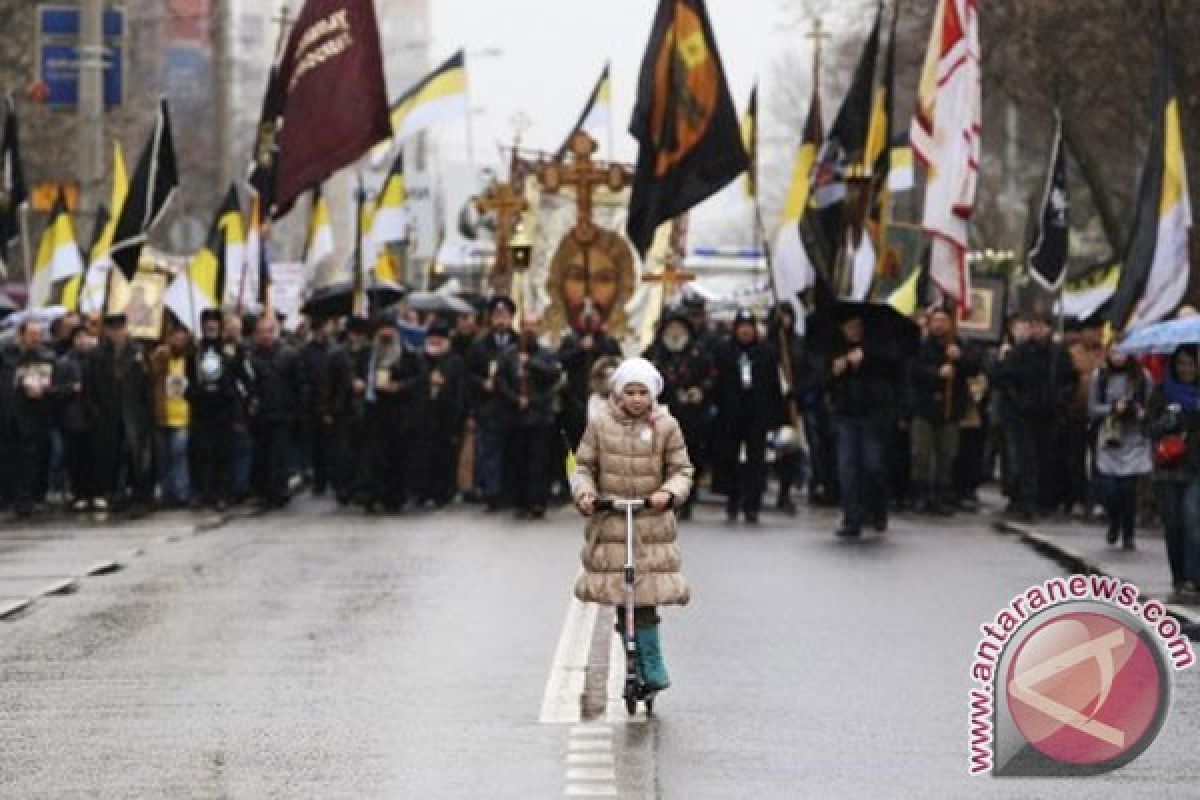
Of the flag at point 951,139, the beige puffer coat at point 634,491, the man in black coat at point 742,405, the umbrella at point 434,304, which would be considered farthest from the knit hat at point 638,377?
the umbrella at point 434,304

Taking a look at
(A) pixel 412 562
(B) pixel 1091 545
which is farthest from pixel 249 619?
(B) pixel 1091 545

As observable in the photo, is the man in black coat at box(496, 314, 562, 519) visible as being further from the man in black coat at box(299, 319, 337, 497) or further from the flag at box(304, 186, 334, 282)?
the flag at box(304, 186, 334, 282)

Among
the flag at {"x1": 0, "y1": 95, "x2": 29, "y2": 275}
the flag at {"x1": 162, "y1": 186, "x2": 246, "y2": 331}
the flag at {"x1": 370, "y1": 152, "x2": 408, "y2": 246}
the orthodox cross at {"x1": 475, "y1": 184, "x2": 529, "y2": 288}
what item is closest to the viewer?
the flag at {"x1": 162, "y1": 186, "x2": 246, "y2": 331}

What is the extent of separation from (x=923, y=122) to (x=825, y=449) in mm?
3099

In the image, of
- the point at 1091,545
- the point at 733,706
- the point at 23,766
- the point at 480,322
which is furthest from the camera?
the point at 480,322

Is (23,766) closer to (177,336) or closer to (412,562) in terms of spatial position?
(412,562)

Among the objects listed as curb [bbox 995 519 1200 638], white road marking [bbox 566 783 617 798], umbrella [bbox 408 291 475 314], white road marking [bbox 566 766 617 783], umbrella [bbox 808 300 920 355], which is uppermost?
umbrella [bbox 808 300 920 355]

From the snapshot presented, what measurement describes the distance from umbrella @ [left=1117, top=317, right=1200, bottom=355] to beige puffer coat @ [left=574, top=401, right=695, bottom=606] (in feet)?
20.5

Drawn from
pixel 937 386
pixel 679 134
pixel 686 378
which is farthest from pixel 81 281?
pixel 937 386

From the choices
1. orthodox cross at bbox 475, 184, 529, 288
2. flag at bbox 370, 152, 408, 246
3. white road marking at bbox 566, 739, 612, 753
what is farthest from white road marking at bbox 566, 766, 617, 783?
orthodox cross at bbox 475, 184, 529, 288

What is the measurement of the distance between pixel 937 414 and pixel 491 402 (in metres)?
3.88

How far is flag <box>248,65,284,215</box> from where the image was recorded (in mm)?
37781

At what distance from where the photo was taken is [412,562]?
994 inches

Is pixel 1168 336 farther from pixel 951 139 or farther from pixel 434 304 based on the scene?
pixel 434 304
